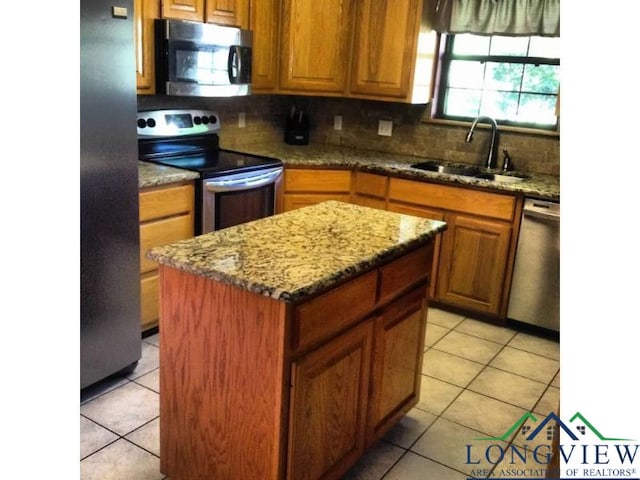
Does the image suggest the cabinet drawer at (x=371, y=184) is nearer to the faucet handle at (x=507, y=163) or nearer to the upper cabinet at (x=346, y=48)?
the upper cabinet at (x=346, y=48)

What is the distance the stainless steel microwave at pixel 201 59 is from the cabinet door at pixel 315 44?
0.40m

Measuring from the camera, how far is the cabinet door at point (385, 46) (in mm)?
3836

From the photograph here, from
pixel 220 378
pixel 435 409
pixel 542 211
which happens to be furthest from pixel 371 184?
pixel 220 378

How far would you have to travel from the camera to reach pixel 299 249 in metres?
1.88

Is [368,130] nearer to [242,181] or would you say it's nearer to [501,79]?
[501,79]

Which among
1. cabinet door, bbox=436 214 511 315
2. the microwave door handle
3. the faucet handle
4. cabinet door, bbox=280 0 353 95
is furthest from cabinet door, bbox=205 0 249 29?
the faucet handle

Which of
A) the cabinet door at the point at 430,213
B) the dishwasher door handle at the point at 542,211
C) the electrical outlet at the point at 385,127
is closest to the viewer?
the dishwasher door handle at the point at 542,211

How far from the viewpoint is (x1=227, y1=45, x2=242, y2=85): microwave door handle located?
354cm

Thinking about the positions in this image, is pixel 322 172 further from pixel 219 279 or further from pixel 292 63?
pixel 219 279

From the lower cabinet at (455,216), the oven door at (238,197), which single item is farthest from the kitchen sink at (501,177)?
the oven door at (238,197)
